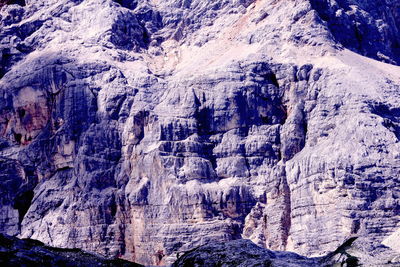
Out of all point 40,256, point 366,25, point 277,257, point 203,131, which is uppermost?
point 366,25

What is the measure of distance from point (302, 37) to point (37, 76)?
832 inches

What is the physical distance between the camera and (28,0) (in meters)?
79.8

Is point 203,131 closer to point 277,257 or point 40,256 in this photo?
point 277,257

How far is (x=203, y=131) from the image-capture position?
63312 mm

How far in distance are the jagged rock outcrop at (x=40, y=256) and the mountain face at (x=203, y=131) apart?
37217 mm

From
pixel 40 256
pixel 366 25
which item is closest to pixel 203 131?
pixel 366 25

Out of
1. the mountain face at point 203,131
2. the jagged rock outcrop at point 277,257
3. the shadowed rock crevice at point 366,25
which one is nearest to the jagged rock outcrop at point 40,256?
the jagged rock outcrop at point 277,257

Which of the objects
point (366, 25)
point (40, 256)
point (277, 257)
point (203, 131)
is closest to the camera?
point (40, 256)

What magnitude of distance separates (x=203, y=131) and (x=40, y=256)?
4718cm

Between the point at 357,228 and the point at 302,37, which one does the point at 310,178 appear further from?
the point at 302,37

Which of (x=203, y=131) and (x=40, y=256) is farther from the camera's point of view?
(x=203, y=131)

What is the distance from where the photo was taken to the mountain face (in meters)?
56.8

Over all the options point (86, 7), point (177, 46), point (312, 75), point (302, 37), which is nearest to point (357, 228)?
point (312, 75)

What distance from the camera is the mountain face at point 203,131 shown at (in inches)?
2237
